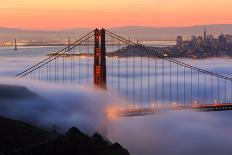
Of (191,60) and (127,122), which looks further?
(191,60)

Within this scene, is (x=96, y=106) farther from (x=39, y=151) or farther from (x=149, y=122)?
(x=39, y=151)

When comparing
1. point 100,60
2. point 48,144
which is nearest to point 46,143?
point 48,144

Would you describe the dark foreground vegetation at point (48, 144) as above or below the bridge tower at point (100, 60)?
below

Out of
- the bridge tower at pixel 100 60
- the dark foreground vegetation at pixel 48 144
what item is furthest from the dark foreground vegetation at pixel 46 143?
the bridge tower at pixel 100 60

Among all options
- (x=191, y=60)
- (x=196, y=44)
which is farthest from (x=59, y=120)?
(x=196, y=44)

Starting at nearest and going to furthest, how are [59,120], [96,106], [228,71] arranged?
[59,120] → [96,106] → [228,71]

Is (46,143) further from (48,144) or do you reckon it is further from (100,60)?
(100,60)

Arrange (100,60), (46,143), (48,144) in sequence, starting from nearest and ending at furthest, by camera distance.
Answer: (48,144) → (46,143) → (100,60)

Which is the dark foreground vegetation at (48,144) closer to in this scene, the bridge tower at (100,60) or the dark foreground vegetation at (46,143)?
the dark foreground vegetation at (46,143)
